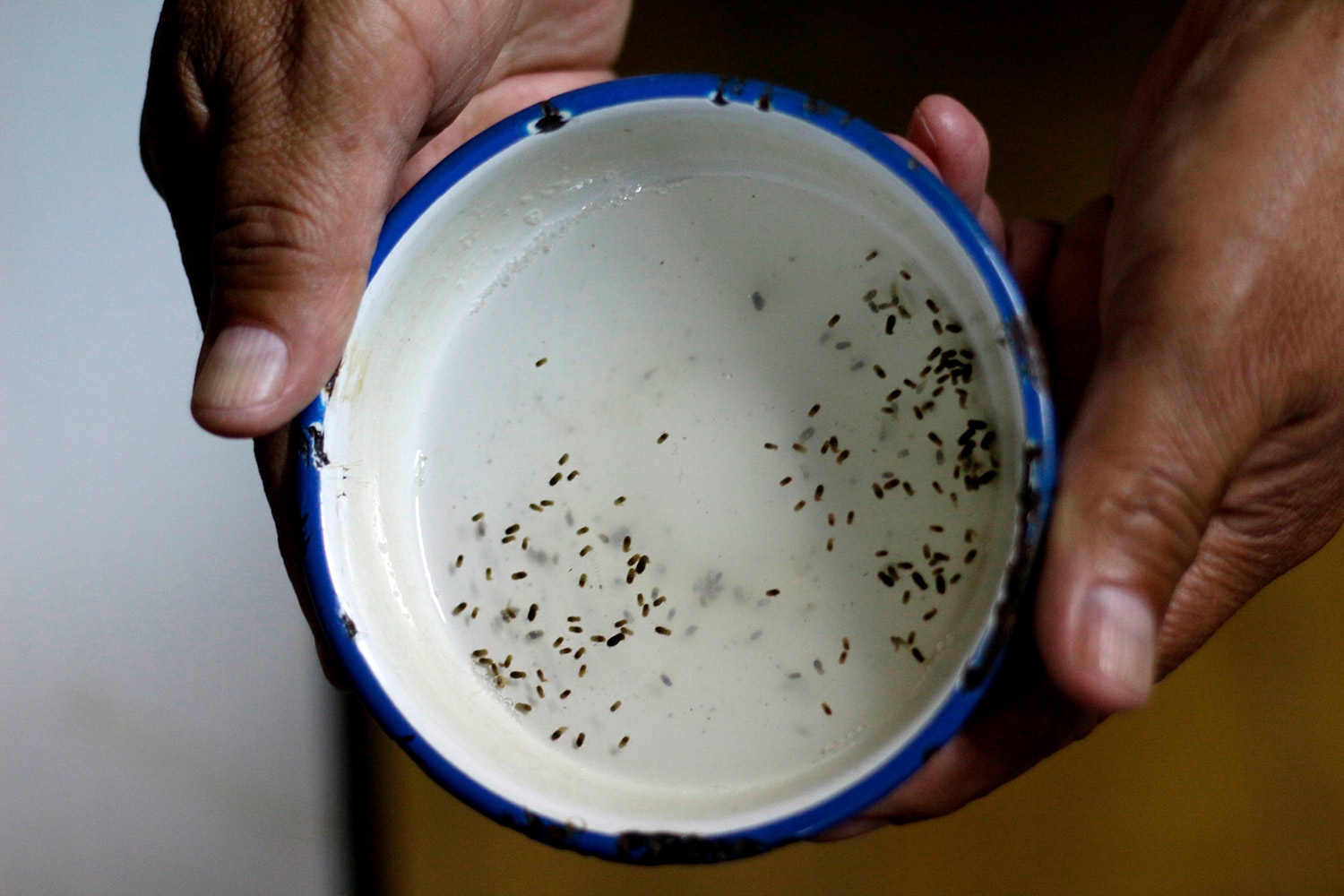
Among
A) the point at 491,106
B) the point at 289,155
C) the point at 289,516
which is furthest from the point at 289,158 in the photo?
the point at 491,106

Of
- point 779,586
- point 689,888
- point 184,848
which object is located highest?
point 779,586

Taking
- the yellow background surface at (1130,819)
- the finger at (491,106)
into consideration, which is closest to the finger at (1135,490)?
the finger at (491,106)

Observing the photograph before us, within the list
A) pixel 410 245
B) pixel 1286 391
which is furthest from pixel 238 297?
pixel 1286 391

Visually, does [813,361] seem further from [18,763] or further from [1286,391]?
[18,763]

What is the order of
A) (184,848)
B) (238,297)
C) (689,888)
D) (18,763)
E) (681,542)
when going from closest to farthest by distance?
(238,297) → (681,542) → (18,763) → (184,848) → (689,888)

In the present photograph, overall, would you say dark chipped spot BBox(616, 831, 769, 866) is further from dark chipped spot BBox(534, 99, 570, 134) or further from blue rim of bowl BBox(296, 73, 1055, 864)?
dark chipped spot BBox(534, 99, 570, 134)
